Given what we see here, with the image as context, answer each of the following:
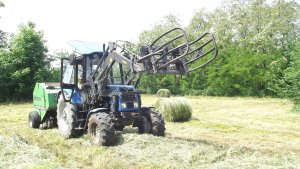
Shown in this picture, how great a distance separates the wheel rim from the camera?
792 centimetres

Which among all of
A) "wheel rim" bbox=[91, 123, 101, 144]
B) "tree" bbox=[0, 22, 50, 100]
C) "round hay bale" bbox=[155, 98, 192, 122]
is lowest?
"wheel rim" bbox=[91, 123, 101, 144]

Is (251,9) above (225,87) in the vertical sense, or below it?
above

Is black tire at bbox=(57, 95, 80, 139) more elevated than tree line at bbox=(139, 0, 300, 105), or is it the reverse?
tree line at bbox=(139, 0, 300, 105)

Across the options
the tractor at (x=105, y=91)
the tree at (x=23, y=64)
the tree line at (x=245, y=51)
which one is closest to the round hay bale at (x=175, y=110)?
the tractor at (x=105, y=91)

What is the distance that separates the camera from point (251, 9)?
37219 mm

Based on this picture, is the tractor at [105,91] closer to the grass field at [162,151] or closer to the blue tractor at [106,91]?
the blue tractor at [106,91]

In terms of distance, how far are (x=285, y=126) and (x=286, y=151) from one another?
4.38m

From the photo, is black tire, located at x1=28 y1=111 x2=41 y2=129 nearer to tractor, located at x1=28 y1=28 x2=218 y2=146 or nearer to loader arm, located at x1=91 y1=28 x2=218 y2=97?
tractor, located at x1=28 y1=28 x2=218 y2=146

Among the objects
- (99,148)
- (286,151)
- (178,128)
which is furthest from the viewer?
(178,128)

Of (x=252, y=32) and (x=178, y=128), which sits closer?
(x=178, y=128)

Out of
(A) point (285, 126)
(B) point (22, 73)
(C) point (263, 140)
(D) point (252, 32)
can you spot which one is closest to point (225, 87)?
(D) point (252, 32)

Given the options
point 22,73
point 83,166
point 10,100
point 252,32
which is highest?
point 252,32

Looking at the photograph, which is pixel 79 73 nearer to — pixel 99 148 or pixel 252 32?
pixel 99 148

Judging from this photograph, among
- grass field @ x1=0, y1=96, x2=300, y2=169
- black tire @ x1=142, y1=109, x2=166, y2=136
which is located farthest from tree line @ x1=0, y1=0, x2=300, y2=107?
black tire @ x1=142, y1=109, x2=166, y2=136
